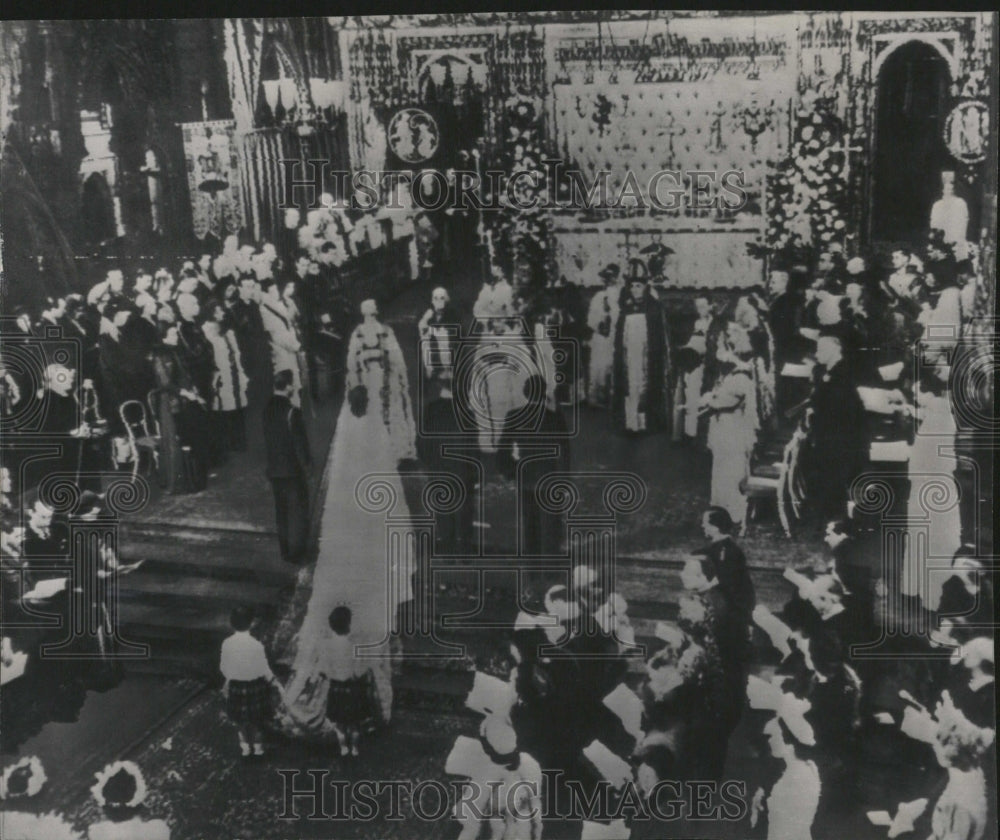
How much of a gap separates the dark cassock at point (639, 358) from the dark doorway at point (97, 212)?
1.88 meters

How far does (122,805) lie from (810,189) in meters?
3.35

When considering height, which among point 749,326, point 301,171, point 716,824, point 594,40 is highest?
point 594,40

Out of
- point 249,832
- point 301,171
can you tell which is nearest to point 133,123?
point 301,171

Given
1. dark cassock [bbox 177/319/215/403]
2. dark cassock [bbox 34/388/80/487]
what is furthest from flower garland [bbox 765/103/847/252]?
dark cassock [bbox 34/388/80/487]

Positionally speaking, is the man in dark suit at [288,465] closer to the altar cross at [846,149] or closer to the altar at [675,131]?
the altar at [675,131]

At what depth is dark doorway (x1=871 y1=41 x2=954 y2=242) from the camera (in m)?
3.69

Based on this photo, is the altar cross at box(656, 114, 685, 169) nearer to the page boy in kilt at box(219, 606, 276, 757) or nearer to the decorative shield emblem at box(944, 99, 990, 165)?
the decorative shield emblem at box(944, 99, 990, 165)

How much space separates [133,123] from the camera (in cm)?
382

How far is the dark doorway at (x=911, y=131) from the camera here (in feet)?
12.1

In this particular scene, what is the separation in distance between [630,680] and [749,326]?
1.34 meters

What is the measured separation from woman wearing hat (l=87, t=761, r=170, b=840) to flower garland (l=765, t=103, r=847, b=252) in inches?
119

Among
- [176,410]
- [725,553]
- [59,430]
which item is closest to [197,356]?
[176,410]

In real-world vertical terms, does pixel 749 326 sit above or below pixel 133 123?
below

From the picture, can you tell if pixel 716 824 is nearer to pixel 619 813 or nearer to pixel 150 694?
pixel 619 813
